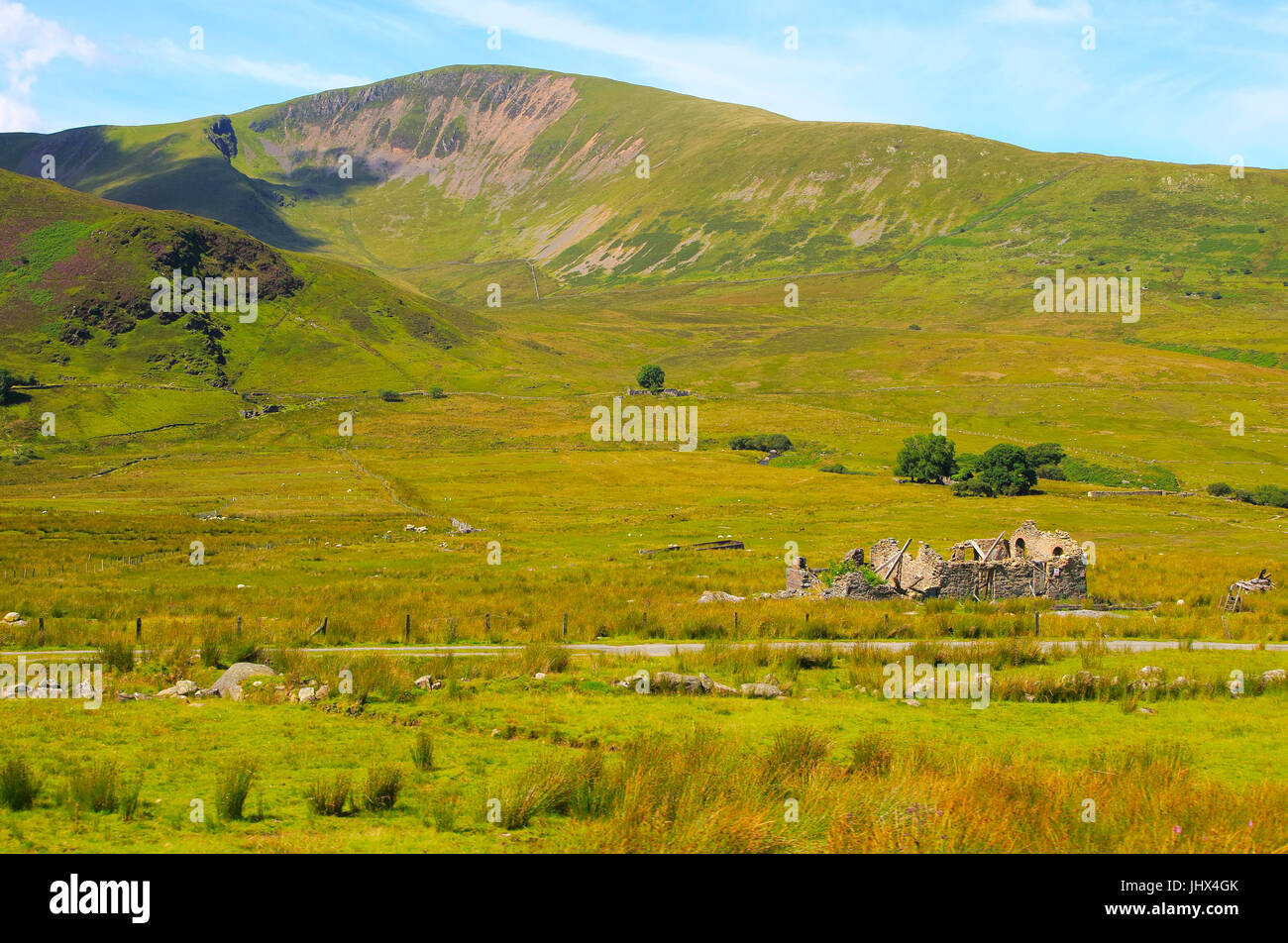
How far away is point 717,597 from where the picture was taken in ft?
120

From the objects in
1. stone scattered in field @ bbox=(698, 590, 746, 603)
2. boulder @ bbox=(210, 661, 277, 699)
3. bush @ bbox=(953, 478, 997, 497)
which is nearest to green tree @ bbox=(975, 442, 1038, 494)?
bush @ bbox=(953, 478, 997, 497)

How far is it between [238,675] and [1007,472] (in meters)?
88.3

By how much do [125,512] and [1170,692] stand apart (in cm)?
8328

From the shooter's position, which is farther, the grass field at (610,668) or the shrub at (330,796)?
the shrub at (330,796)

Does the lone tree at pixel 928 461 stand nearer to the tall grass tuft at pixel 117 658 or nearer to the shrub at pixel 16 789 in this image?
the tall grass tuft at pixel 117 658

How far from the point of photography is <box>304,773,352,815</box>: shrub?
11242 millimetres

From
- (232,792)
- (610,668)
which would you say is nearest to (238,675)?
(610,668)

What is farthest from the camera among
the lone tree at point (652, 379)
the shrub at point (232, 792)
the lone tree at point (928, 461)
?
the lone tree at point (652, 379)

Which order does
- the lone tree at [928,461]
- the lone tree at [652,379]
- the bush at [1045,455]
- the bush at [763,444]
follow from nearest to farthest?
the lone tree at [928,461], the bush at [1045,455], the bush at [763,444], the lone tree at [652,379]

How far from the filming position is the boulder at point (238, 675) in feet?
62.5

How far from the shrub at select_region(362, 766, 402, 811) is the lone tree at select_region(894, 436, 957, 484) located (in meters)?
95.3

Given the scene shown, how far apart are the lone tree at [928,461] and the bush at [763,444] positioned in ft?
86.4

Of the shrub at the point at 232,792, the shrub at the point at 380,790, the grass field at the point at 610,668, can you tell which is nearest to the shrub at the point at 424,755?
the grass field at the point at 610,668
